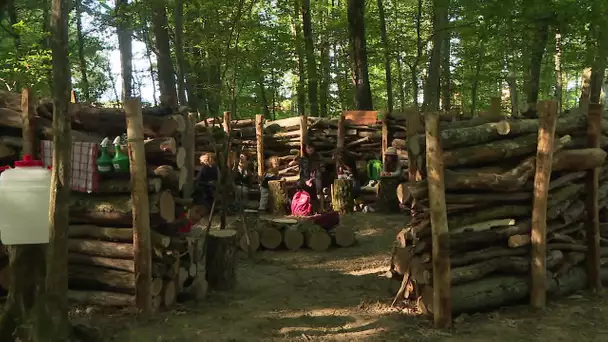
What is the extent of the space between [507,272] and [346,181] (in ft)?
22.3

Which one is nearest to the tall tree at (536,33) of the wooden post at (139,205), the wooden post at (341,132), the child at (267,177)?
the wooden post at (341,132)

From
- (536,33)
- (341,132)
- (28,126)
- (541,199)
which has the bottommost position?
(541,199)

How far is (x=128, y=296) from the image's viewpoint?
5.30m

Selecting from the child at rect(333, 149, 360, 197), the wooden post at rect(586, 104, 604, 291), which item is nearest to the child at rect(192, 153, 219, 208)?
the child at rect(333, 149, 360, 197)

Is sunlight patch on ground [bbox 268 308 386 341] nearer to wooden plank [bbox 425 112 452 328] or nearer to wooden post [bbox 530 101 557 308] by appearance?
wooden plank [bbox 425 112 452 328]

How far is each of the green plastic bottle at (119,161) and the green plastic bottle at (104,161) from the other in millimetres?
74

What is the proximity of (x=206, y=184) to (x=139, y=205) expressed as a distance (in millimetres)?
6396

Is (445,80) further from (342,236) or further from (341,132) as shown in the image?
(342,236)

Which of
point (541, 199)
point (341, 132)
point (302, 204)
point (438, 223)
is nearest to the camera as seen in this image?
point (438, 223)

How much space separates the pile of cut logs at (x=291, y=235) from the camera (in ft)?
29.0

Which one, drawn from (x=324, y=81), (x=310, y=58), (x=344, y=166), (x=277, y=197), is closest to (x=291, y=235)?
(x=277, y=197)

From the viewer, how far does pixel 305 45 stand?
17906 mm

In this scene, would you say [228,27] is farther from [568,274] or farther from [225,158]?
[568,274]

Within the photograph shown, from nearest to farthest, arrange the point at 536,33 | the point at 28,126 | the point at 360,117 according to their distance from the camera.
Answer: the point at 28,126, the point at 536,33, the point at 360,117
